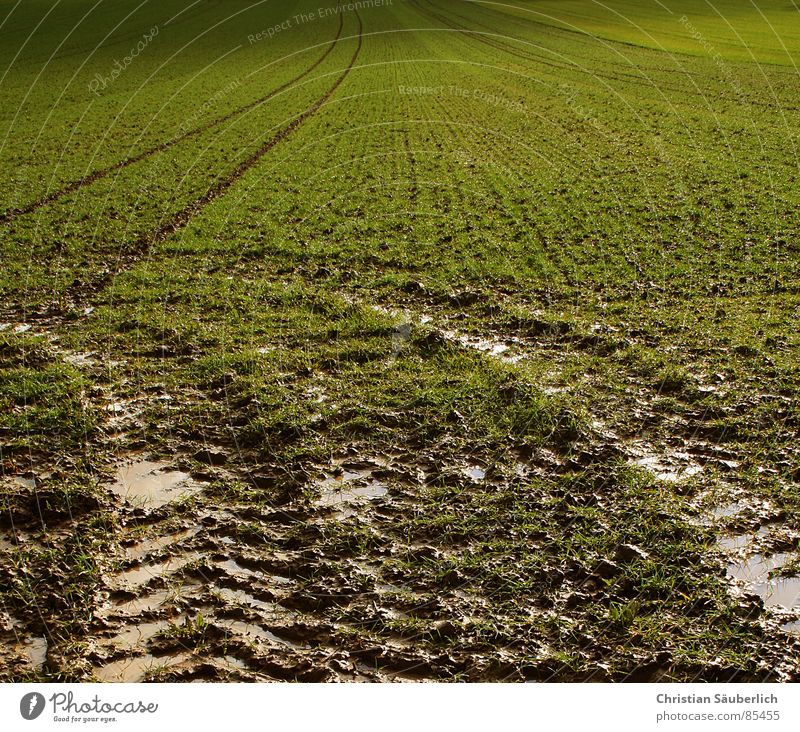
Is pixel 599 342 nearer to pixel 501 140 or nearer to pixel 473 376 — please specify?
pixel 473 376

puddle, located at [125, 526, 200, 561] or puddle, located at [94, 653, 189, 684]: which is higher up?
puddle, located at [125, 526, 200, 561]

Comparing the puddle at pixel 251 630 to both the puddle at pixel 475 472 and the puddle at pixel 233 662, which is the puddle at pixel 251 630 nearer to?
the puddle at pixel 233 662

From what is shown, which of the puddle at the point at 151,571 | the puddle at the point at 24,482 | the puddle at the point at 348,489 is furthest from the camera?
the puddle at the point at 24,482

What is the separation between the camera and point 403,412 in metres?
9.59

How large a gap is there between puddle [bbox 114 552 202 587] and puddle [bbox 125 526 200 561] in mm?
191

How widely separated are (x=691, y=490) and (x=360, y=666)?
13.9ft

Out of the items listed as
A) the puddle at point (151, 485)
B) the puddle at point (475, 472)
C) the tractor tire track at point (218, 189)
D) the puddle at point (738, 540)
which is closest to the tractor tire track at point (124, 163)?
the tractor tire track at point (218, 189)

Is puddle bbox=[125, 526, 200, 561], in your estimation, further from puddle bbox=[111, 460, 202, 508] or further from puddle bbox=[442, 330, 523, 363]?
puddle bbox=[442, 330, 523, 363]

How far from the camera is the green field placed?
6.32 metres

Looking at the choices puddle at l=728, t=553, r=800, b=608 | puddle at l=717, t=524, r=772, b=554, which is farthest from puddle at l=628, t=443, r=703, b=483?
puddle at l=728, t=553, r=800, b=608

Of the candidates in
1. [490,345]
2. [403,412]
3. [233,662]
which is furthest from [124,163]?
[233,662]

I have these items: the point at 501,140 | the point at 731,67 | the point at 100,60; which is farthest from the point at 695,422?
the point at 100,60

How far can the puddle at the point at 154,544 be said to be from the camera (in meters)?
7.16

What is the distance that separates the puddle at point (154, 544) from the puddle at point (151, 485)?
0.58 meters
